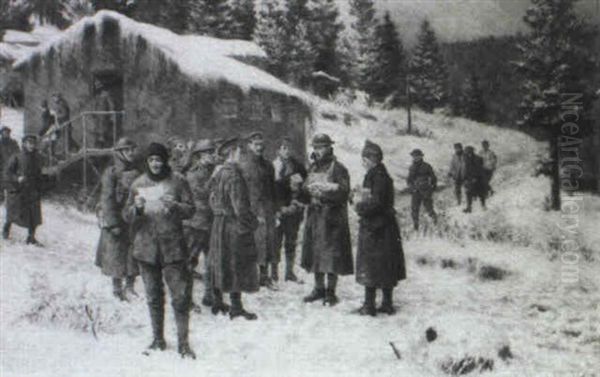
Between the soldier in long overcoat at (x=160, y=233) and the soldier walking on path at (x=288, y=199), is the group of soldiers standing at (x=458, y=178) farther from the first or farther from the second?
the soldier in long overcoat at (x=160, y=233)

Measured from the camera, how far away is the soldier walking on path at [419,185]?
9.82m

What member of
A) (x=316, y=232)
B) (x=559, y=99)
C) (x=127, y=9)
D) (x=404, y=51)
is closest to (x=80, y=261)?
Answer: (x=316, y=232)

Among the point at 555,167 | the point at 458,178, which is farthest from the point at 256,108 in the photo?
the point at 555,167

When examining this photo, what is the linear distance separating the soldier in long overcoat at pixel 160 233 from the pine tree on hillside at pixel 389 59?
2588 mm

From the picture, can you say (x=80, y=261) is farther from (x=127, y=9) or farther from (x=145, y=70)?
(x=127, y=9)

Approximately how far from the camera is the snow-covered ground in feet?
18.0

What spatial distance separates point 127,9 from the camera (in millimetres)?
17781

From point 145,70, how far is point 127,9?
5.89 metres

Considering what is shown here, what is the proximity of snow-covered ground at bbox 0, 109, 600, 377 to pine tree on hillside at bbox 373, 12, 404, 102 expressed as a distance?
48 centimetres

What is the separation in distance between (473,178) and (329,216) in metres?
1.86

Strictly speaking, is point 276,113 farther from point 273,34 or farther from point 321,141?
point 321,141

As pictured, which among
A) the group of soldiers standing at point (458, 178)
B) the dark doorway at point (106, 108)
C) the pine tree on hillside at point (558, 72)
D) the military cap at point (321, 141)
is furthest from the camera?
the dark doorway at point (106, 108)

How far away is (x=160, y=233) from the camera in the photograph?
18.0ft

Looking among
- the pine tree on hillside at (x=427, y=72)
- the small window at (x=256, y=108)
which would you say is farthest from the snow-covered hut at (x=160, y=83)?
the pine tree on hillside at (x=427, y=72)
